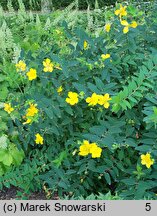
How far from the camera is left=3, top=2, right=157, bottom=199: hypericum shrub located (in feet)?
8.43

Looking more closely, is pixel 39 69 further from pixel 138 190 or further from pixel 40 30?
pixel 40 30

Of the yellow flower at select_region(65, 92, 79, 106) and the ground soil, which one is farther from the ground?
the yellow flower at select_region(65, 92, 79, 106)

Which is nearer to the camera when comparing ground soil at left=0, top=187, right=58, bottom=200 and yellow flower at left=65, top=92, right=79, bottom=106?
yellow flower at left=65, top=92, right=79, bottom=106

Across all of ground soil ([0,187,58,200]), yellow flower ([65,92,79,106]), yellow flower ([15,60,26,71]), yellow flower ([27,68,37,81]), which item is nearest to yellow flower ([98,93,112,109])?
yellow flower ([65,92,79,106])

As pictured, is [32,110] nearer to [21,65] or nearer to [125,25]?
[21,65]

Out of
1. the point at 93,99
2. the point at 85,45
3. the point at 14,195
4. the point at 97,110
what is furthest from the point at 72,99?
the point at 14,195

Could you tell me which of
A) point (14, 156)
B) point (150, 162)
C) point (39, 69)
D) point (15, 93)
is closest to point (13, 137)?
point (14, 156)

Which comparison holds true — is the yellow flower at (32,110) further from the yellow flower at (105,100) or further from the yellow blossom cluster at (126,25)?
the yellow blossom cluster at (126,25)

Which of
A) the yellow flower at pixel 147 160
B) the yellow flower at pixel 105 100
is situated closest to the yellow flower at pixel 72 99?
the yellow flower at pixel 105 100

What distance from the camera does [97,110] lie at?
278 cm

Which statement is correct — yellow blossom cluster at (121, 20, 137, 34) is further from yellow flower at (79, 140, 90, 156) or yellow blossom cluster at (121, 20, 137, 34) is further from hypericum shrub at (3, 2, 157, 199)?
yellow flower at (79, 140, 90, 156)

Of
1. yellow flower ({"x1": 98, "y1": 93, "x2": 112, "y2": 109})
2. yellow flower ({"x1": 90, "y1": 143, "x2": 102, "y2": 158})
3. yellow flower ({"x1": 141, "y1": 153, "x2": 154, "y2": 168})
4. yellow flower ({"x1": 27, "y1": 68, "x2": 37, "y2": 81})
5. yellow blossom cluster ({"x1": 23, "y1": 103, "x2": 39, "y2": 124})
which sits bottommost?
yellow flower ({"x1": 141, "y1": 153, "x2": 154, "y2": 168})

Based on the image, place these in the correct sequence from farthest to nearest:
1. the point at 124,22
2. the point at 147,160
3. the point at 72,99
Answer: the point at 124,22 → the point at 72,99 → the point at 147,160

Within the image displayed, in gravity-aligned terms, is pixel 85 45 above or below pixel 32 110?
above
